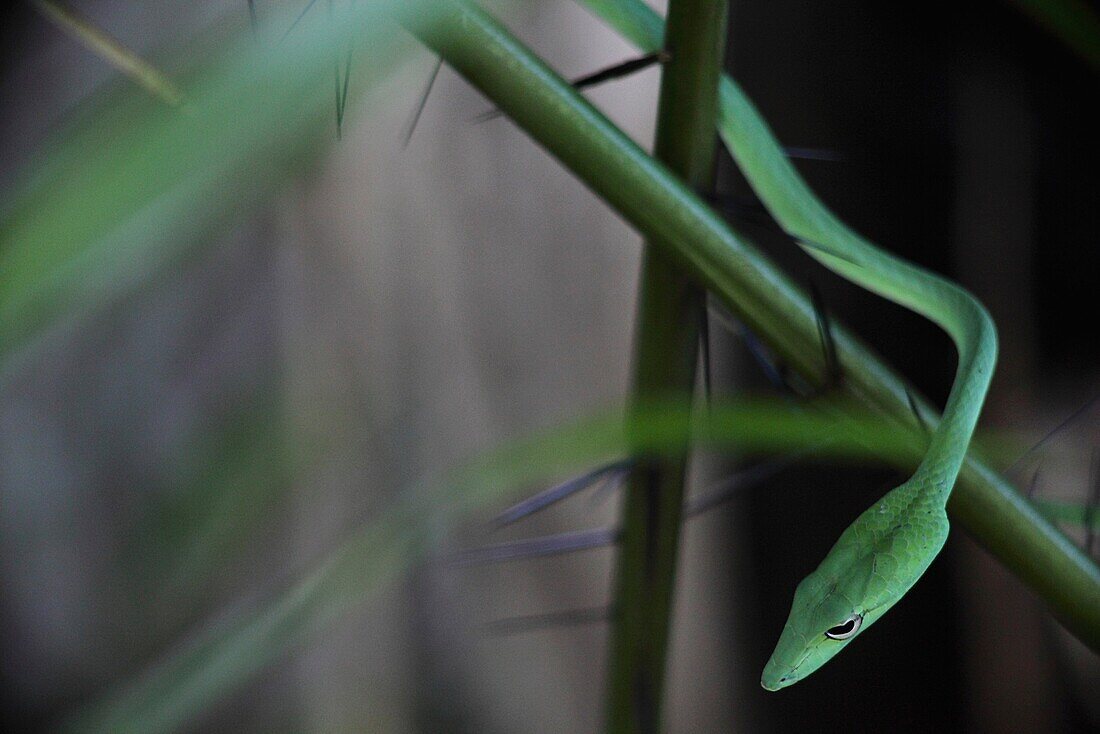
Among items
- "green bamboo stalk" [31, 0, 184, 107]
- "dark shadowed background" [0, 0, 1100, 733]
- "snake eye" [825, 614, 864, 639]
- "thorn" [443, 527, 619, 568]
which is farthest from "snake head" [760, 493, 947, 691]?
"dark shadowed background" [0, 0, 1100, 733]

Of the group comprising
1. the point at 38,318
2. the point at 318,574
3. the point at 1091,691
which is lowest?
the point at 1091,691

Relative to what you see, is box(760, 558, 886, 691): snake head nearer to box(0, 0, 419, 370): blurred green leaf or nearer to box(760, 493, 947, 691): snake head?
box(760, 493, 947, 691): snake head

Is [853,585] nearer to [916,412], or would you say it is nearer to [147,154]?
[916,412]

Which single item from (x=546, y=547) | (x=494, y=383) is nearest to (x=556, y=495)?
(x=546, y=547)

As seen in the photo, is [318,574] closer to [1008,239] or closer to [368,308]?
[368,308]

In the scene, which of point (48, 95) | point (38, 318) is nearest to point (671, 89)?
point (38, 318)

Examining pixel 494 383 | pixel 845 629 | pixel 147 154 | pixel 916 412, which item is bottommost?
pixel 494 383
